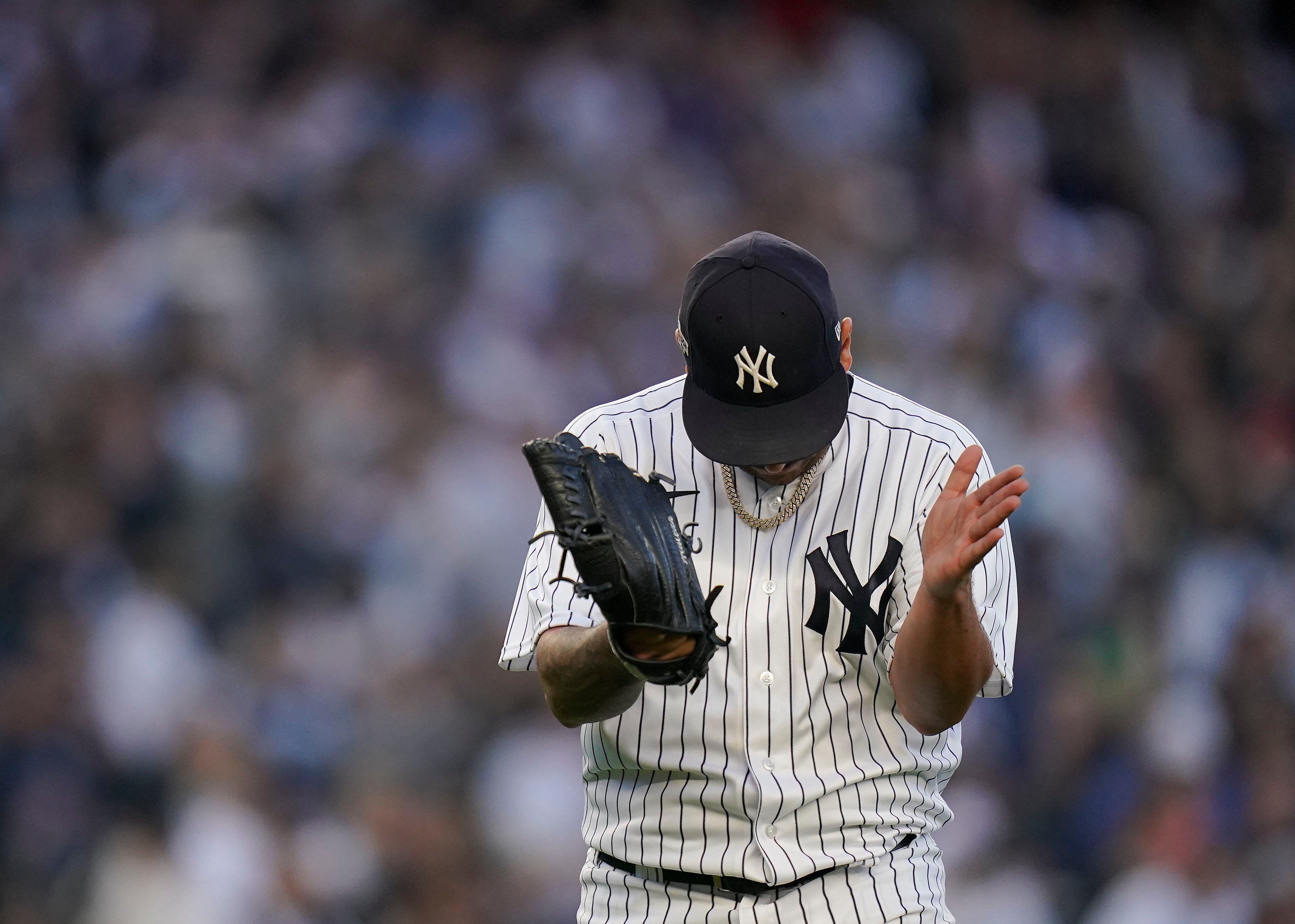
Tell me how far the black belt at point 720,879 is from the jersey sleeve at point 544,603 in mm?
365

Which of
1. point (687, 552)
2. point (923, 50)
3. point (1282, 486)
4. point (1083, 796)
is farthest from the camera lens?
point (923, 50)

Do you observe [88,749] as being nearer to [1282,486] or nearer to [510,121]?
[510,121]

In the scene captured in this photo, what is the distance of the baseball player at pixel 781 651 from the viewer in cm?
250

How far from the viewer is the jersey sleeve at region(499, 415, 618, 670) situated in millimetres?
2580

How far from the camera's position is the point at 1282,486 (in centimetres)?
697

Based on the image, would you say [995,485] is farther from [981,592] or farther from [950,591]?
[981,592]

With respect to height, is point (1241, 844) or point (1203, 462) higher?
point (1203, 462)

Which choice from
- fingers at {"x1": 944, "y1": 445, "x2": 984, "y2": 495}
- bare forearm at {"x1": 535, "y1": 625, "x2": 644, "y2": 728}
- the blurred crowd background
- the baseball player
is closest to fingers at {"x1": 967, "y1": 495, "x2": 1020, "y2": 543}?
fingers at {"x1": 944, "y1": 445, "x2": 984, "y2": 495}

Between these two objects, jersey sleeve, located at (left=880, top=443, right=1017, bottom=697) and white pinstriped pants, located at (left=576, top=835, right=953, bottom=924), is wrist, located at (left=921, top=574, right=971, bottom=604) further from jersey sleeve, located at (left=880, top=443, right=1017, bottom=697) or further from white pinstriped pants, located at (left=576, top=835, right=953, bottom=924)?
white pinstriped pants, located at (left=576, top=835, right=953, bottom=924)

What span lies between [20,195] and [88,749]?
3.01 m

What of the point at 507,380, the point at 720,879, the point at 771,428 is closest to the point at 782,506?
the point at 771,428

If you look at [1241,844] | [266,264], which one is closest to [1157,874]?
[1241,844]

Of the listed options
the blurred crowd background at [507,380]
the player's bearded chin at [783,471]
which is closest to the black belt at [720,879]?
the player's bearded chin at [783,471]

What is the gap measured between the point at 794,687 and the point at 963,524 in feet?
1.41
